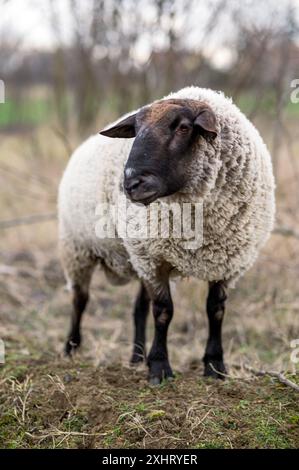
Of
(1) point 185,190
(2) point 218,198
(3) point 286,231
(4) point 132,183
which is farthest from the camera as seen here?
(3) point 286,231

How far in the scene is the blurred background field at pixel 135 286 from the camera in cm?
383

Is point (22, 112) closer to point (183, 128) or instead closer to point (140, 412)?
point (183, 128)

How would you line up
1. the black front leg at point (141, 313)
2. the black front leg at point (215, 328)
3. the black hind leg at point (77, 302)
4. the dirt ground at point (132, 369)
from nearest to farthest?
1. the dirt ground at point (132, 369)
2. the black front leg at point (215, 328)
3. the black front leg at point (141, 313)
4. the black hind leg at point (77, 302)

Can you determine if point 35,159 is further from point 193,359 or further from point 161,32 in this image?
point 193,359

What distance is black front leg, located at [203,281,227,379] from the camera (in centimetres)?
446

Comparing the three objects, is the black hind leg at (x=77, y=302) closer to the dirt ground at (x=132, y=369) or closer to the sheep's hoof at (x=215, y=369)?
the dirt ground at (x=132, y=369)

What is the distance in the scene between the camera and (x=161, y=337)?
444 centimetres

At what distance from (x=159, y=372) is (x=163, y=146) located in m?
1.63

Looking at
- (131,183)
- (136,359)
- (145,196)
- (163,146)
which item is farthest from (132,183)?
(136,359)
